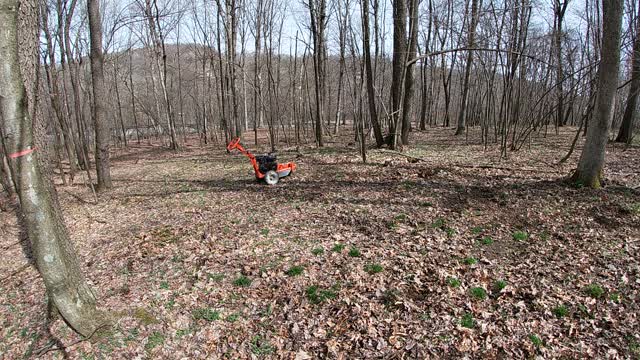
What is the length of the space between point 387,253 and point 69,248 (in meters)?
4.08

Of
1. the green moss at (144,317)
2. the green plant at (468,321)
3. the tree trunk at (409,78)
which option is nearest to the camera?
the green plant at (468,321)

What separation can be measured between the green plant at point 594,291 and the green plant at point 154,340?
5103 mm

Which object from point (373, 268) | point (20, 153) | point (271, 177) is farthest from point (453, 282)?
point (271, 177)

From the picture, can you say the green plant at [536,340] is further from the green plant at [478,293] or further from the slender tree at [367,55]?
the slender tree at [367,55]

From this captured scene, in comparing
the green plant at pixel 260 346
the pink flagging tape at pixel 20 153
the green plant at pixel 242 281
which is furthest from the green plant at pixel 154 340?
the pink flagging tape at pixel 20 153

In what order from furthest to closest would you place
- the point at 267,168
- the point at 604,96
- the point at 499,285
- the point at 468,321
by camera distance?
the point at 267,168 → the point at 604,96 → the point at 499,285 → the point at 468,321

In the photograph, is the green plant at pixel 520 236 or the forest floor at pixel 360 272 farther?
the green plant at pixel 520 236

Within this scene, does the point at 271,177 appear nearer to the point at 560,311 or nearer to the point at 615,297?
the point at 560,311

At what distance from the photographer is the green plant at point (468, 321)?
381 cm

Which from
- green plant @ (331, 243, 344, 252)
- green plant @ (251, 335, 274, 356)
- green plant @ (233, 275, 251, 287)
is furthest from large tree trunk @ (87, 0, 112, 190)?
green plant @ (251, 335, 274, 356)

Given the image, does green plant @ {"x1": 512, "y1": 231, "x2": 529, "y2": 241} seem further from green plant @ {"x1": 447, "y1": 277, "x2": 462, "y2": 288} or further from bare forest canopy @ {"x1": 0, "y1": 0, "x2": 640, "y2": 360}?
green plant @ {"x1": 447, "y1": 277, "x2": 462, "y2": 288}

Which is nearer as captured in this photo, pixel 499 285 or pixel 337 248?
pixel 499 285

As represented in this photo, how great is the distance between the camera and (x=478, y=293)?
4234 millimetres

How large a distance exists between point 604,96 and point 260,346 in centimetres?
755
